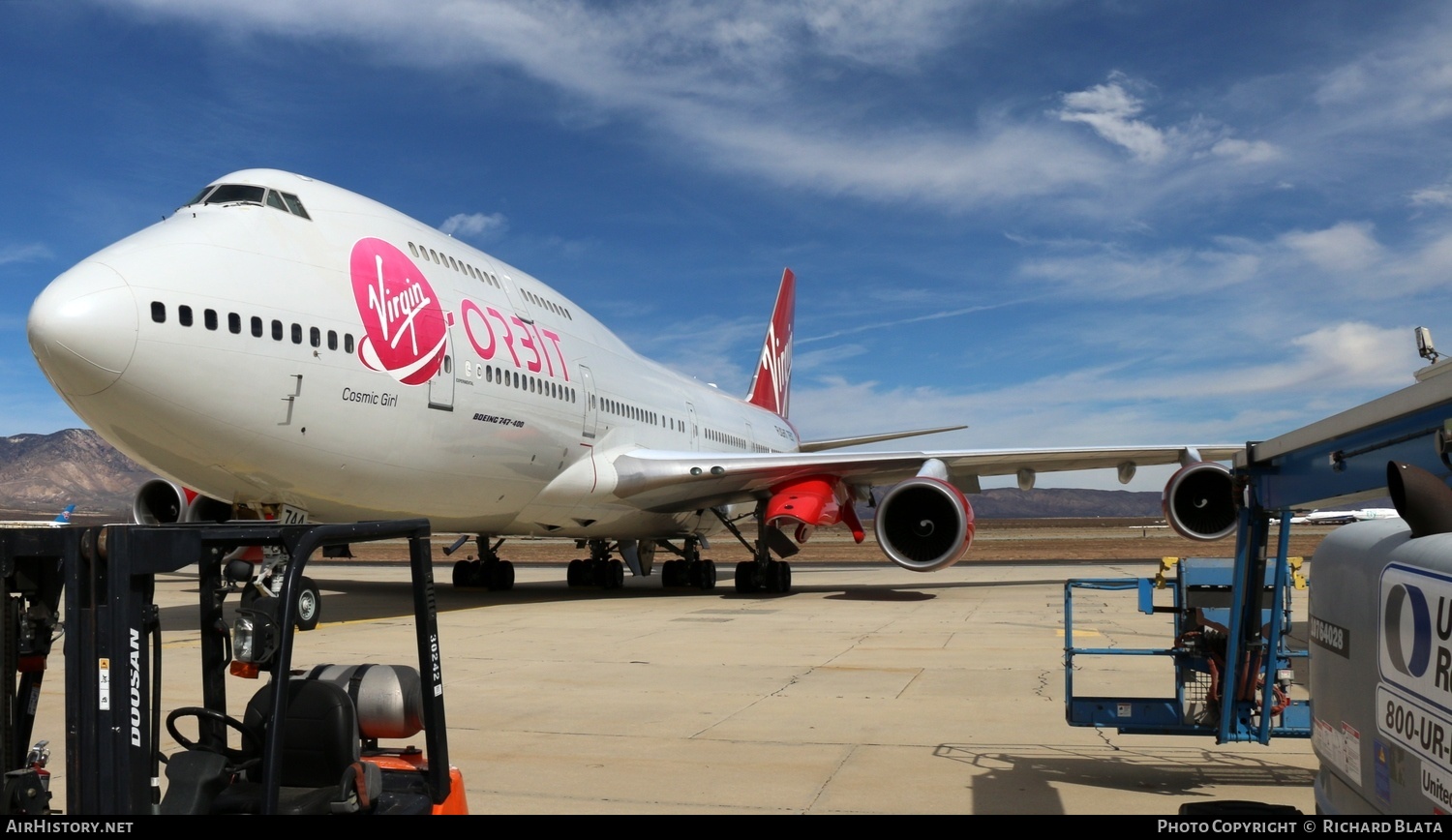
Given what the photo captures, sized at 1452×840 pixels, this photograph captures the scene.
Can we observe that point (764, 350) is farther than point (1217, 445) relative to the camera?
Yes

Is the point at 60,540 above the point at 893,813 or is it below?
above

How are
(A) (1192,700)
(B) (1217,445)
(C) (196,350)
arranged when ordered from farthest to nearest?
(B) (1217,445) < (C) (196,350) < (A) (1192,700)

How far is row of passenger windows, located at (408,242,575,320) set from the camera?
501 inches

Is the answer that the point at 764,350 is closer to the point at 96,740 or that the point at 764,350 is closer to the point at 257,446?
the point at 257,446

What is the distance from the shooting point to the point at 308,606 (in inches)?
121

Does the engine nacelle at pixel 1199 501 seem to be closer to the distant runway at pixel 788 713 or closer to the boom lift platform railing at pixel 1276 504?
the distant runway at pixel 788 713

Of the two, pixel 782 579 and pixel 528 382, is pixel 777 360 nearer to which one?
pixel 782 579

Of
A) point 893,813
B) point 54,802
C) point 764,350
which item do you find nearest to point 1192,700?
point 893,813

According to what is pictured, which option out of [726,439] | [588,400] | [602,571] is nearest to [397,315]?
[588,400]

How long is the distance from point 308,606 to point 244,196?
934cm

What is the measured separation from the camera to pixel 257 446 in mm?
10055

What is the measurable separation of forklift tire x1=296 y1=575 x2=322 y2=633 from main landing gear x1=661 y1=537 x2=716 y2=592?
1847 cm

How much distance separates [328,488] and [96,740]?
8785 millimetres

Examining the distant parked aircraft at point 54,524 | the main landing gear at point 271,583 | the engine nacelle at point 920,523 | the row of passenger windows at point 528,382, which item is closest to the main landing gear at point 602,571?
the row of passenger windows at point 528,382
